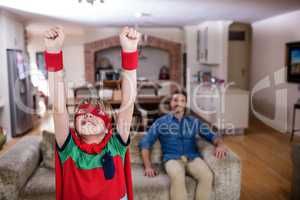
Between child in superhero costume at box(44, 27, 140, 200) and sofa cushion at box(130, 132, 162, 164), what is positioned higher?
child in superhero costume at box(44, 27, 140, 200)

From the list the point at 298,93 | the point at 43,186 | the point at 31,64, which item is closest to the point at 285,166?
the point at 298,93

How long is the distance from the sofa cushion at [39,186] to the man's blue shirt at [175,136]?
2.60 feet

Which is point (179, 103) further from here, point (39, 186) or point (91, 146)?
point (91, 146)

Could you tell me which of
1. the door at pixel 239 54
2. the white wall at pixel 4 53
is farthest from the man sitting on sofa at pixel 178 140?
the door at pixel 239 54

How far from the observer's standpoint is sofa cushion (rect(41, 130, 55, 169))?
252 cm

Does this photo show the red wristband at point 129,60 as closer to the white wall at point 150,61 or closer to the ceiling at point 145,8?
the ceiling at point 145,8

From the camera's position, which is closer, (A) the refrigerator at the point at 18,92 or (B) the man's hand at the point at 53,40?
→ (B) the man's hand at the point at 53,40

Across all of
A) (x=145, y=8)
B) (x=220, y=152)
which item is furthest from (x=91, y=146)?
(x=145, y=8)

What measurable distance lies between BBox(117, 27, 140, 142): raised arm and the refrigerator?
4.61 metres

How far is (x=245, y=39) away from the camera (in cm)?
704

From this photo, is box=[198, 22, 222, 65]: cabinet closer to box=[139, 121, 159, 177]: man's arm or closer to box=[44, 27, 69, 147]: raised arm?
box=[139, 121, 159, 177]: man's arm

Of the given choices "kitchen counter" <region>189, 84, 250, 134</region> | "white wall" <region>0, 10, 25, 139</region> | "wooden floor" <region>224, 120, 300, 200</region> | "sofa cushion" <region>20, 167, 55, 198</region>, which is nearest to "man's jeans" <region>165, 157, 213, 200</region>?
"wooden floor" <region>224, 120, 300, 200</region>

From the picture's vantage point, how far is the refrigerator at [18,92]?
5.07 m

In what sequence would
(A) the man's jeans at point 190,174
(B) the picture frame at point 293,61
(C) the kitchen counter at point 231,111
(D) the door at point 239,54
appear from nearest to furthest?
(A) the man's jeans at point 190,174 → (B) the picture frame at point 293,61 → (C) the kitchen counter at point 231,111 → (D) the door at point 239,54
